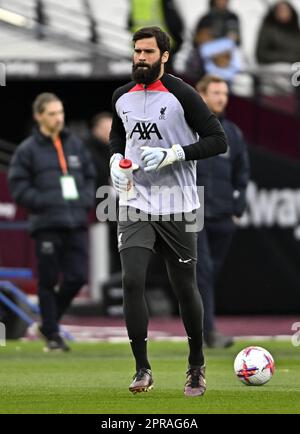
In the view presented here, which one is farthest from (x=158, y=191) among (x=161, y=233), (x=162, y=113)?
(x=162, y=113)

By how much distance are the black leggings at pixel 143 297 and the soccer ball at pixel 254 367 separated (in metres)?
0.69

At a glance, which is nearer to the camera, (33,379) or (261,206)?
(33,379)

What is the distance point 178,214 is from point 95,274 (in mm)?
10041

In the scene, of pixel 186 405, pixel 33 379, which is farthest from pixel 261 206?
pixel 186 405

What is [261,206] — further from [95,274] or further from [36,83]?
[36,83]

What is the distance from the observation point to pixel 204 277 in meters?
12.7

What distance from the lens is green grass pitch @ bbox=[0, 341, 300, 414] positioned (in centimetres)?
776

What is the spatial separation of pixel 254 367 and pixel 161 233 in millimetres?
1312

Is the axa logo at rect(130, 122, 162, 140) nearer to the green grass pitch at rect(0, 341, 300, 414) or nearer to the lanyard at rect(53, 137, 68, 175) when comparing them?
the green grass pitch at rect(0, 341, 300, 414)

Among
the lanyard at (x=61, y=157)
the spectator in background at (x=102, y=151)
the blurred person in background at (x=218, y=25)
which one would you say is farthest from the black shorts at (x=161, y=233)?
the blurred person in background at (x=218, y=25)

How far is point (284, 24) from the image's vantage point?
1850 cm

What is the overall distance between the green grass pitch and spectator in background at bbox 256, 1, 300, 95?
19.4ft

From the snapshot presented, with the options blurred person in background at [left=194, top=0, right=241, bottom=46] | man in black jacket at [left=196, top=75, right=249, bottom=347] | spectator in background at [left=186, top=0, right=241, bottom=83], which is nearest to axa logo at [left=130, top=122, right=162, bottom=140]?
man in black jacket at [left=196, top=75, right=249, bottom=347]

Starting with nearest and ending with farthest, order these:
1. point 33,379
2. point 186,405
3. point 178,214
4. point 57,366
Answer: point 186,405, point 178,214, point 33,379, point 57,366
